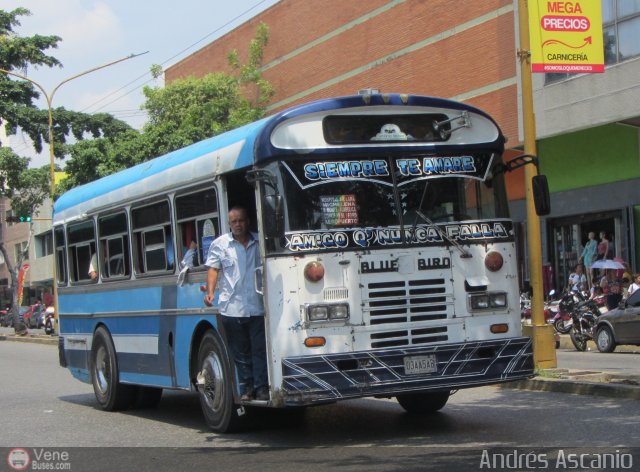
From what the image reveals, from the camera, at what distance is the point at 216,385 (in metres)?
9.98

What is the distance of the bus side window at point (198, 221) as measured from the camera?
10.2m

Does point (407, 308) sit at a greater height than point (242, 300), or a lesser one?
lesser

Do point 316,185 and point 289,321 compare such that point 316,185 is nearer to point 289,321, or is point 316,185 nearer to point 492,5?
point 289,321

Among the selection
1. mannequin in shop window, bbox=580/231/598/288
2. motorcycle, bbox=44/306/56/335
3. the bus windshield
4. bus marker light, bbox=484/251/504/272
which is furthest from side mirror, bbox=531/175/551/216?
motorcycle, bbox=44/306/56/335

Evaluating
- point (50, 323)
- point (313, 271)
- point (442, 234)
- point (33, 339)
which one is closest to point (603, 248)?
point (33, 339)

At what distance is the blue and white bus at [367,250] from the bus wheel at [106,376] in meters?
2.69

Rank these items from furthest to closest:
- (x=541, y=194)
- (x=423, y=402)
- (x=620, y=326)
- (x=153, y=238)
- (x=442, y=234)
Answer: (x=620, y=326)
(x=153, y=238)
(x=423, y=402)
(x=541, y=194)
(x=442, y=234)

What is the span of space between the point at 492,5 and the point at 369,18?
22.9 feet

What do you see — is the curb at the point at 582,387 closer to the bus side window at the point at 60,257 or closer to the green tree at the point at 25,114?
the bus side window at the point at 60,257

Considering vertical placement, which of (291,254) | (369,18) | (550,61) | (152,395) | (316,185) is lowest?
(152,395)

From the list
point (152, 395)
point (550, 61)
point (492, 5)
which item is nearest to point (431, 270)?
point (152, 395)

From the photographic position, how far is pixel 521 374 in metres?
9.27

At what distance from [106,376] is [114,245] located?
5.53 feet

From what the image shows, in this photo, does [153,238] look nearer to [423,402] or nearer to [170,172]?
[170,172]
